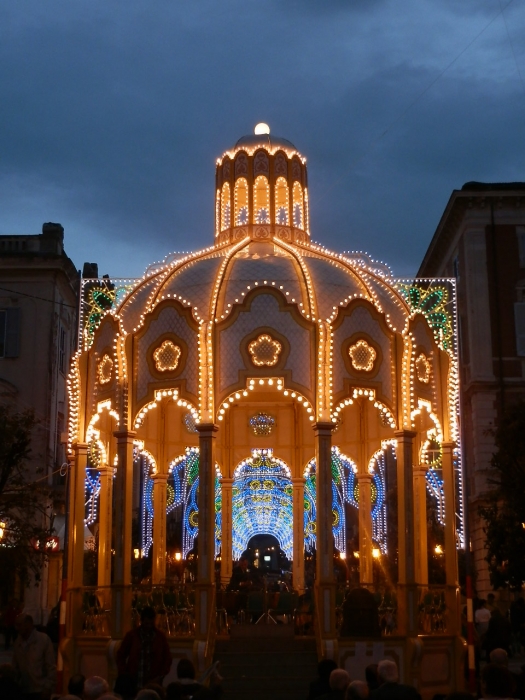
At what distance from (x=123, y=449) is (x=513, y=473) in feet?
32.4

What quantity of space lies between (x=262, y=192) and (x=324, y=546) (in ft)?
28.4

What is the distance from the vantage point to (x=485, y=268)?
142ft

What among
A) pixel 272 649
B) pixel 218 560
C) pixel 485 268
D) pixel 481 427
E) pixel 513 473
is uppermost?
pixel 485 268

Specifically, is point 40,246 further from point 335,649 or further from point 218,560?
point 335,649

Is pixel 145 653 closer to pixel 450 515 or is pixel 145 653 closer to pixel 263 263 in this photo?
pixel 450 515

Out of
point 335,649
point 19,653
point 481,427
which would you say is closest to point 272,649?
point 335,649

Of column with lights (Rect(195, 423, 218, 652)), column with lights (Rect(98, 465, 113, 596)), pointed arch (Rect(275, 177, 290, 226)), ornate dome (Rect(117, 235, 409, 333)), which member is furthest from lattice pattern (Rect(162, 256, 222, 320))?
column with lights (Rect(98, 465, 113, 596))

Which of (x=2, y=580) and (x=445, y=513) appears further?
(x=2, y=580)

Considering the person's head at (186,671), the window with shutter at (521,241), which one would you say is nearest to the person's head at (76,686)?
the person's head at (186,671)

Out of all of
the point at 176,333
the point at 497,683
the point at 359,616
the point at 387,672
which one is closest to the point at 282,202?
the point at 176,333

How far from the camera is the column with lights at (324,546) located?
20141mm

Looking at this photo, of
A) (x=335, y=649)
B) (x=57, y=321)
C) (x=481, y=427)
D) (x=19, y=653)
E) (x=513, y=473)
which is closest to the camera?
(x=19, y=653)

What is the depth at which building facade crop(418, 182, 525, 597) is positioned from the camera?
41.8 meters

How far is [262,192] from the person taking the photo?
25031 millimetres
